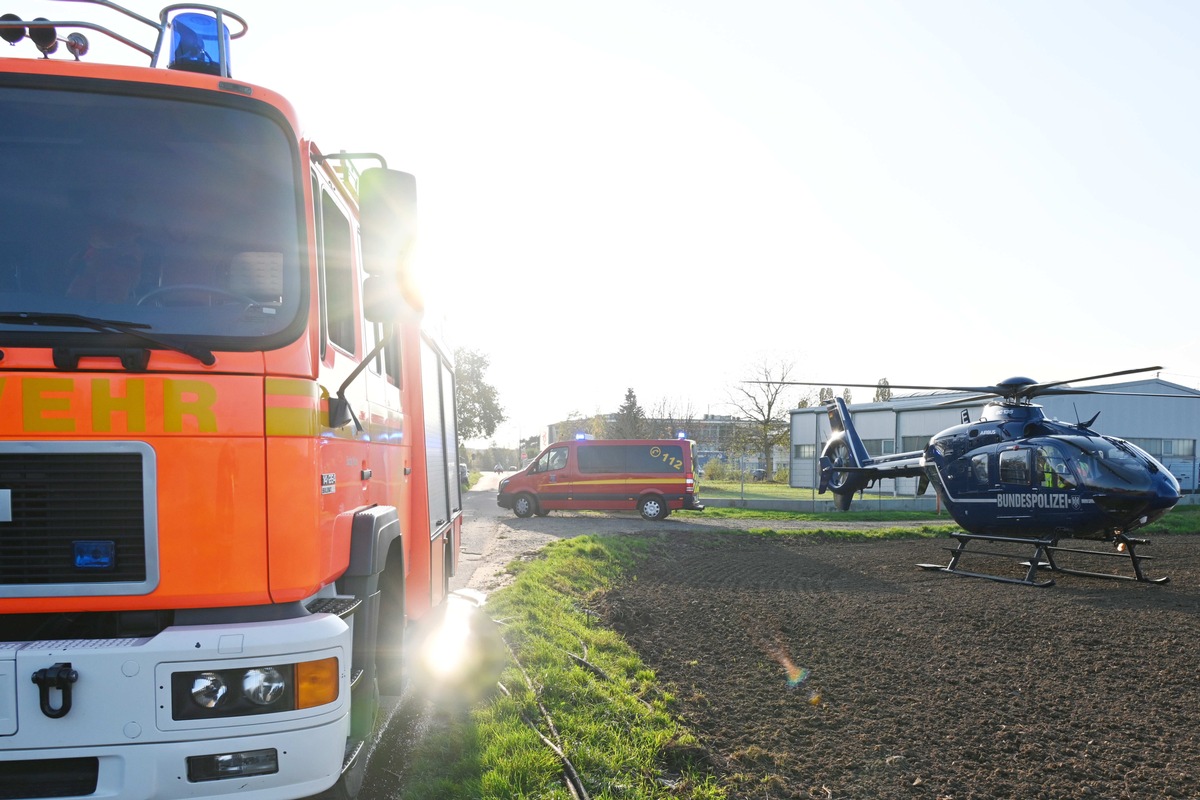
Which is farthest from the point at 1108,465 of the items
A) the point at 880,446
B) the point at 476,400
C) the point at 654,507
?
the point at 476,400

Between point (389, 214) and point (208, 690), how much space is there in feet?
5.77

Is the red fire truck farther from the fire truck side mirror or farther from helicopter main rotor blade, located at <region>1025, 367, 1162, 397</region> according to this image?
helicopter main rotor blade, located at <region>1025, 367, 1162, 397</region>

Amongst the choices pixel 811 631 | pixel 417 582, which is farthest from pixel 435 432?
pixel 811 631

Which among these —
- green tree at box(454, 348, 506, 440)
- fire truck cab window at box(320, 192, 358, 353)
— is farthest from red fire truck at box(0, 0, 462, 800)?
green tree at box(454, 348, 506, 440)

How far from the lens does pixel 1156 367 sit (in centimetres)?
1046

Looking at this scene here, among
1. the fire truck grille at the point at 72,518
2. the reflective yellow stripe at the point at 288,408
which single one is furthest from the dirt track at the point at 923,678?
the fire truck grille at the point at 72,518

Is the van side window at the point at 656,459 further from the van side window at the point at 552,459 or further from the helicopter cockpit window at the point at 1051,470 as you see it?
the helicopter cockpit window at the point at 1051,470

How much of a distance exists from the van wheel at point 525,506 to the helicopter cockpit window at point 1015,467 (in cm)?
1329

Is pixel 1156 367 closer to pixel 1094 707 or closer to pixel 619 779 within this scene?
pixel 1094 707

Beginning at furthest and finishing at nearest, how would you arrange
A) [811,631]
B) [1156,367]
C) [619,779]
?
[1156,367] → [811,631] → [619,779]

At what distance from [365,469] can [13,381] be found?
1.44 meters

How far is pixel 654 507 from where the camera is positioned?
2344 cm

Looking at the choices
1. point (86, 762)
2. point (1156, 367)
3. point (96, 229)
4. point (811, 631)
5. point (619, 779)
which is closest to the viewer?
point (86, 762)

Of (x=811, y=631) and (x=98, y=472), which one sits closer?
(x=98, y=472)
